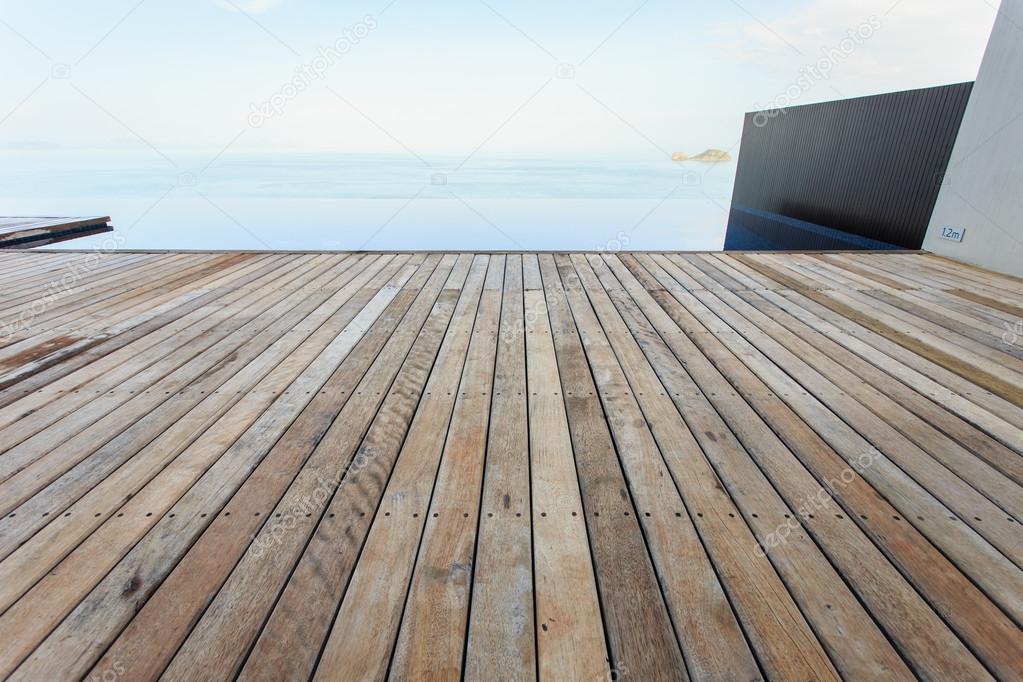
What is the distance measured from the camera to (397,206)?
19281mm

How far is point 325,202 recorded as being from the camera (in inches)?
765

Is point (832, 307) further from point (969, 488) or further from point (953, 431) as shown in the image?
point (969, 488)

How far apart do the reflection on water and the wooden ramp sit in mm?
772

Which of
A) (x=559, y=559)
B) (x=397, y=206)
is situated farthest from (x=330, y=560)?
(x=397, y=206)

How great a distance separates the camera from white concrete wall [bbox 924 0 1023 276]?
3.59 m

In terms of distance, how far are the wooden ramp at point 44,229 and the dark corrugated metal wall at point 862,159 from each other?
10.2 metres

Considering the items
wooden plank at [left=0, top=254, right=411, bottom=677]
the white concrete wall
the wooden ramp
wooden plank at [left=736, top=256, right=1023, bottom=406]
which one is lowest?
wooden plank at [left=0, top=254, right=411, bottom=677]

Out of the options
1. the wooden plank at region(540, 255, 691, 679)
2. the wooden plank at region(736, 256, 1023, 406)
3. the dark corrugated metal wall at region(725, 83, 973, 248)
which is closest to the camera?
the wooden plank at region(540, 255, 691, 679)

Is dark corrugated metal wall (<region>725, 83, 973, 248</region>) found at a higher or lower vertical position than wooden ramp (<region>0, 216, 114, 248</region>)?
higher

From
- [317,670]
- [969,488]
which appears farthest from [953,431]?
[317,670]

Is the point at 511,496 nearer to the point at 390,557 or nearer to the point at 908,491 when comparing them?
the point at 390,557

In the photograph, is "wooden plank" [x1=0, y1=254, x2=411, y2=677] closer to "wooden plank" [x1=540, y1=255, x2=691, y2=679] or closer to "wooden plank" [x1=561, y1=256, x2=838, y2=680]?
"wooden plank" [x1=540, y1=255, x2=691, y2=679]

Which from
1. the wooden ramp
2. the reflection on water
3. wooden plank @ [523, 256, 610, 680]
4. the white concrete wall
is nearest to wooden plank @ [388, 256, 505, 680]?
wooden plank @ [523, 256, 610, 680]

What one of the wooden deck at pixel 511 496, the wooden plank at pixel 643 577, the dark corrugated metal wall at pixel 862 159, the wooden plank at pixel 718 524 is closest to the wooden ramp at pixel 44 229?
the wooden deck at pixel 511 496
